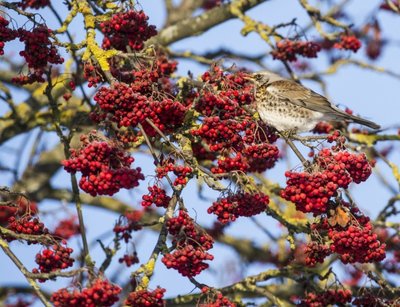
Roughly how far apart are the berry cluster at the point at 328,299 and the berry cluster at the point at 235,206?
3.18 feet

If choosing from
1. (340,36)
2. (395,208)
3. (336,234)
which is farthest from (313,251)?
(340,36)

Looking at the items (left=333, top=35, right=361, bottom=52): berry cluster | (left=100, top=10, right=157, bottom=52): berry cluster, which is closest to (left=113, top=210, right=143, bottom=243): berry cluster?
(left=100, top=10, right=157, bottom=52): berry cluster

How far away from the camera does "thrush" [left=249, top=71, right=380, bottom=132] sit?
19.9ft

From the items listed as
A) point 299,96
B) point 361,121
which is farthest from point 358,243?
point 299,96

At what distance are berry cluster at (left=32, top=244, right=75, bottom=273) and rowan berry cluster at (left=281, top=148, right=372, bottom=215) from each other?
1107 millimetres

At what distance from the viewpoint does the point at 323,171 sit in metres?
3.72

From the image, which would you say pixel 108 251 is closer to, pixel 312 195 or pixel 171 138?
pixel 171 138

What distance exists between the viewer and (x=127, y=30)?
4.64 meters

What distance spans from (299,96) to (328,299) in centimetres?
206

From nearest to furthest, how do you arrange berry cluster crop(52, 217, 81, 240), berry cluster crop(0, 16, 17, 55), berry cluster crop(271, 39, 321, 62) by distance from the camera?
1. berry cluster crop(0, 16, 17, 55)
2. berry cluster crop(271, 39, 321, 62)
3. berry cluster crop(52, 217, 81, 240)

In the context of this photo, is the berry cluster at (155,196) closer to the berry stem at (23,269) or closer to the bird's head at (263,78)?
the berry stem at (23,269)

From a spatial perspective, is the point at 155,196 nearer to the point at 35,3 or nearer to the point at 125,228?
the point at 125,228

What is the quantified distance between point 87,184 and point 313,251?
49.6 inches

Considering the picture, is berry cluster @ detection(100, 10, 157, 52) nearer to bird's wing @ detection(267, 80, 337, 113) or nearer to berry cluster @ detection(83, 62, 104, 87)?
berry cluster @ detection(83, 62, 104, 87)
